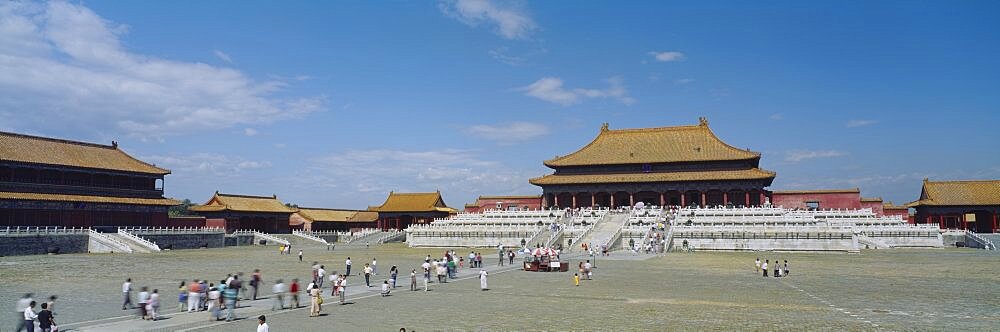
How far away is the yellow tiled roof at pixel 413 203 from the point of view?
307ft

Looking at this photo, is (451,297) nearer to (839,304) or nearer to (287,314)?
(287,314)

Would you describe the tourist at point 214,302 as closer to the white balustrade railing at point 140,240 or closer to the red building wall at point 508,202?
the white balustrade railing at point 140,240

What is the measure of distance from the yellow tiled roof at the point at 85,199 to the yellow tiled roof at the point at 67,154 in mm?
3225

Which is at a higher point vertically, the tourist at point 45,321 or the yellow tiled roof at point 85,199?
the yellow tiled roof at point 85,199

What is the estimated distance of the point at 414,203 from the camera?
3752 inches

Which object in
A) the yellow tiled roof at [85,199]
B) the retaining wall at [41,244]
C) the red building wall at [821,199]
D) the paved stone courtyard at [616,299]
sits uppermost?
the red building wall at [821,199]

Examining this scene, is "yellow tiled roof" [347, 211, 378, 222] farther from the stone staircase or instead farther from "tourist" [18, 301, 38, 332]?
"tourist" [18, 301, 38, 332]

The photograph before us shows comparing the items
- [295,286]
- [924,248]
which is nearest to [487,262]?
[295,286]

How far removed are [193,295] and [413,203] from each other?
75.2 metres

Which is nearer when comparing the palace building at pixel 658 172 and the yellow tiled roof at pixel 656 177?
the yellow tiled roof at pixel 656 177

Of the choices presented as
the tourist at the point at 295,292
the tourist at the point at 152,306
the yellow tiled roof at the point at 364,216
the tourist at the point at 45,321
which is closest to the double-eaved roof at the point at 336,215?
the yellow tiled roof at the point at 364,216

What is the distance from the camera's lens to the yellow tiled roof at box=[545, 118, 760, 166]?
76.8 m

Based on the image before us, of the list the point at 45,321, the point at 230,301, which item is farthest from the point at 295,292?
the point at 45,321

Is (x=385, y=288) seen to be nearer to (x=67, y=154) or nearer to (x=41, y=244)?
(x=41, y=244)
